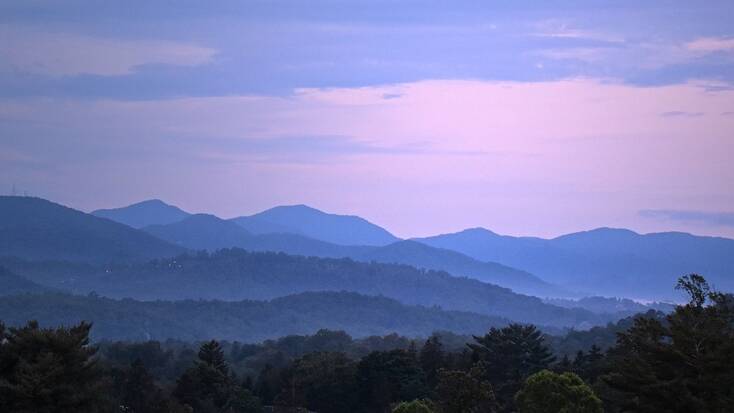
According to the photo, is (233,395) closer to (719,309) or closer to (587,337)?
(719,309)

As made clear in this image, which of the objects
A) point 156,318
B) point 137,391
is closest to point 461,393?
point 137,391

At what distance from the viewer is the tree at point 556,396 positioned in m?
27.4

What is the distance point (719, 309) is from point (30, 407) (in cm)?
2004

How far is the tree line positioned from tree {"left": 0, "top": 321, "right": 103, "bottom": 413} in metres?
0.04

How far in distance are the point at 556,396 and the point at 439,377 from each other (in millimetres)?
14815

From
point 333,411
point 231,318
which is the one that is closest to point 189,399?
point 333,411

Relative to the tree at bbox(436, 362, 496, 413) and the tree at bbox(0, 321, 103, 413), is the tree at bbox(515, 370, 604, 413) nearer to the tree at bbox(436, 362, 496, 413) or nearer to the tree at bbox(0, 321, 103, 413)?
the tree at bbox(436, 362, 496, 413)

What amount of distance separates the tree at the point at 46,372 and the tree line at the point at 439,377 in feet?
0.13

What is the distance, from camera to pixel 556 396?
1081 inches

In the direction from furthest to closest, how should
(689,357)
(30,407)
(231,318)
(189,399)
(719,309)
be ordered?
(231,318)
(189,399)
(30,407)
(719,309)
(689,357)

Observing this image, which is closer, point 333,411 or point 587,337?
point 333,411

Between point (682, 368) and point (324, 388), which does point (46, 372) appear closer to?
point (682, 368)

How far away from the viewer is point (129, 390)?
5253 cm

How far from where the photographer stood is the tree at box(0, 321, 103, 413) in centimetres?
3275
